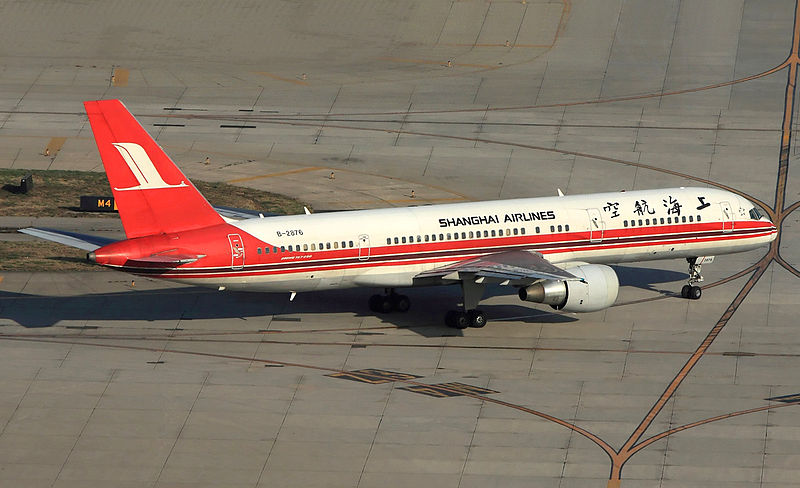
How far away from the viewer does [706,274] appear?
7250 centimetres

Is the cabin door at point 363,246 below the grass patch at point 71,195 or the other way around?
the other way around

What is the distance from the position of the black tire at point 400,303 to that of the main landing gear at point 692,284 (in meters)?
14.1

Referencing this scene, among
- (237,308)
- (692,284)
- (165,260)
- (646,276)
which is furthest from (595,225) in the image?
(165,260)

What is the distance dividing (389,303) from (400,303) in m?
0.59

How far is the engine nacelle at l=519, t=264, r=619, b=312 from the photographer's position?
61.5 meters

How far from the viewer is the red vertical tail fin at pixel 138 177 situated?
58.2m

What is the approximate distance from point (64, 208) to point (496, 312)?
29.4 meters

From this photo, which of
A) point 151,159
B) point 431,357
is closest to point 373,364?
point 431,357

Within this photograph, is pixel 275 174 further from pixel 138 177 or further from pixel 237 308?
pixel 138 177

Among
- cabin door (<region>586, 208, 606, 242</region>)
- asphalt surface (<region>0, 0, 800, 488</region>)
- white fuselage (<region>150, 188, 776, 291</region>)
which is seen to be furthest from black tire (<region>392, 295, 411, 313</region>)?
cabin door (<region>586, 208, 606, 242</region>)

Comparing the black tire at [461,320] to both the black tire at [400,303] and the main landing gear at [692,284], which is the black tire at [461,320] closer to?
the black tire at [400,303]

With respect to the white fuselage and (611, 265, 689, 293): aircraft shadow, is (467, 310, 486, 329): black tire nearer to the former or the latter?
the white fuselage

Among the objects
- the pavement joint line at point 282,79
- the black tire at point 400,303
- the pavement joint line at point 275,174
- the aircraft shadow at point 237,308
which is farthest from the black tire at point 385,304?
the pavement joint line at point 282,79

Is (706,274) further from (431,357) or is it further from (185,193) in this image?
(185,193)
